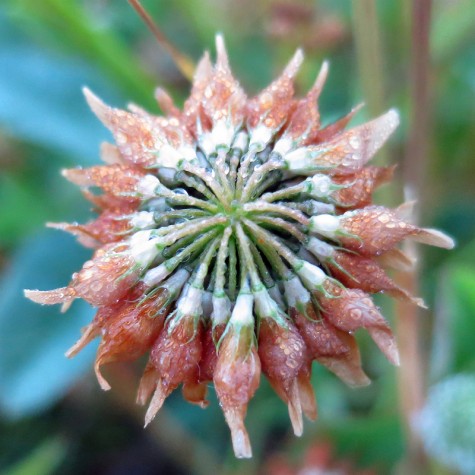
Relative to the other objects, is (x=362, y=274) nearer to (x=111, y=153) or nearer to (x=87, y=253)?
(x=111, y=153)

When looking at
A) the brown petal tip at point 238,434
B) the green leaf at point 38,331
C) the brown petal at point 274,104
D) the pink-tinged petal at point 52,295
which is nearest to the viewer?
the brown petal tip at point 238,434

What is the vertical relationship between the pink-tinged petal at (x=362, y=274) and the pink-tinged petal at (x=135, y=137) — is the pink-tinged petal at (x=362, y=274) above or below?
below

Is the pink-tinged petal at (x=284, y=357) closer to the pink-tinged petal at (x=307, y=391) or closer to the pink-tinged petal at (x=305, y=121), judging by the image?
the pink-tinged petal at (x=307, y=391)

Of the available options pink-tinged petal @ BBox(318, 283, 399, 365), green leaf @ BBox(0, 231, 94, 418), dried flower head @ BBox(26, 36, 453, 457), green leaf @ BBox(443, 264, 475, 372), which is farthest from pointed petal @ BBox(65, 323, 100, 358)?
green leaf @ BBox(443, 264, 475, 372)

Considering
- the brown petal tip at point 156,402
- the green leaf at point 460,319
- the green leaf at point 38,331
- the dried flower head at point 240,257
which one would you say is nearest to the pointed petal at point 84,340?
the dried flower head at point 240,257

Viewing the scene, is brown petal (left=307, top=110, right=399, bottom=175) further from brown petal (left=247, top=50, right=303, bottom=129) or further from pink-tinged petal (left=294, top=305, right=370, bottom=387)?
pink-tinged petal (left=294, top=305, right=370, bottom=387)

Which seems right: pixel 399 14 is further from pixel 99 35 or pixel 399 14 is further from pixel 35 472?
pixel 35 472

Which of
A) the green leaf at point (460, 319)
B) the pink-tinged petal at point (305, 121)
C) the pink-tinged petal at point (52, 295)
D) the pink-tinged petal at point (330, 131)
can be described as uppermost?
the pink-tinged petal at point (305, 121)
